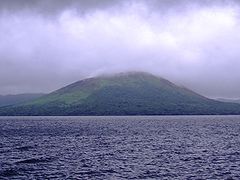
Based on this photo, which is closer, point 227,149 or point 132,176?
point 132,176

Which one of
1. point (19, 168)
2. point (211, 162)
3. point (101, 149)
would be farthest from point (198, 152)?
point (19, 168)

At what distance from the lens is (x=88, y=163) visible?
67.4 meters

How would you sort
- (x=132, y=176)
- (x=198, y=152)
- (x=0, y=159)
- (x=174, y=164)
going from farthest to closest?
(x=198, y=152) → (x=0, y=159) → (x=174, y=164) → (x=132, y=176)

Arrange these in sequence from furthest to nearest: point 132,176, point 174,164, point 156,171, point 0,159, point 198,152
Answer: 1. point 198,152
2. point 0,159
3. point 174,164
4. point 156,171
5. point 132,176

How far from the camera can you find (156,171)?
5875cm

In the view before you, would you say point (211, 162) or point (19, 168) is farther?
point (211, 162)

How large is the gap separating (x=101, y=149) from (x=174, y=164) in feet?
91.9

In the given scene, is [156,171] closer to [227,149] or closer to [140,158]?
[140,158]

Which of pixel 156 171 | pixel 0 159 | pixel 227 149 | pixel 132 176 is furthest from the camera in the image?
pixel 227 149

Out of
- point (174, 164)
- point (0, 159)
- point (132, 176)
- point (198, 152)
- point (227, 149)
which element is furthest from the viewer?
point (227, 149)

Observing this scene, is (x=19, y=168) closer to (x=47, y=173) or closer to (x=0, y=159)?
(x=47, y=173)

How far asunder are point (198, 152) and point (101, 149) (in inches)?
840

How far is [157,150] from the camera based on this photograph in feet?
288

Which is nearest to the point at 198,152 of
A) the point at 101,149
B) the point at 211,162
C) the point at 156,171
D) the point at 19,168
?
the point at 211,162
